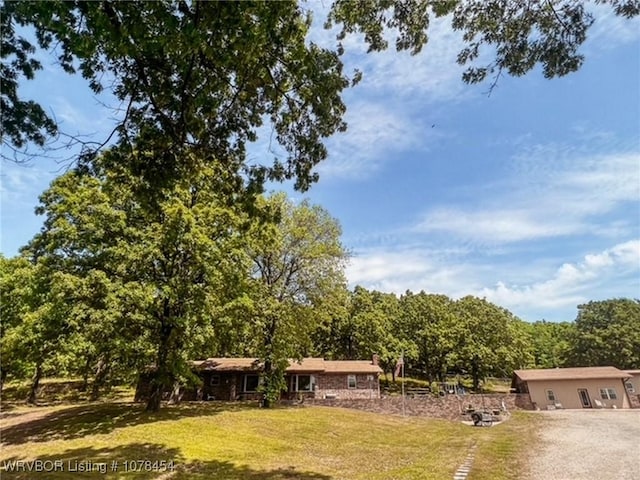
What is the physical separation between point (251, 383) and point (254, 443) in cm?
1703

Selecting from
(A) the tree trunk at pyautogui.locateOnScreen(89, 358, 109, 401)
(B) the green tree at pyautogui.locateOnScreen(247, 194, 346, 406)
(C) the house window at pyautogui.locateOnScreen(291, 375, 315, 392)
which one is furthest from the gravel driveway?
(A) the tree trunk at pyautogui.locateOnScreen(89, 358, 109, 401)

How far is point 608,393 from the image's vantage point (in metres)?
31.6

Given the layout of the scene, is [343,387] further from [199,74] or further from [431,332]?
[199,74]

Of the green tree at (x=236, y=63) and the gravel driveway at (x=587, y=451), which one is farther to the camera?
the gravel driveway at (x=587, y=451)

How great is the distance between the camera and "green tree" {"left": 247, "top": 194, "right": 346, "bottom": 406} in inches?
908

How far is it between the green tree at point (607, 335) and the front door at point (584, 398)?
19.2 metres

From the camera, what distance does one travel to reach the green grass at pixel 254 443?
33.2 ft

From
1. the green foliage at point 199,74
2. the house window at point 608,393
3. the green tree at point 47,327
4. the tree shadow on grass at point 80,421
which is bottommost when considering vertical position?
the tree shadow on grass at point 80,421

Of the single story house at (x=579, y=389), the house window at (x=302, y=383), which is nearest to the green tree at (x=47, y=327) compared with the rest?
the house window at (x=302, y=383)

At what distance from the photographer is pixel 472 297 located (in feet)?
168

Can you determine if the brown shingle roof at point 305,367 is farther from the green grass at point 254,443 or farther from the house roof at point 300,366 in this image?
the green grass at point 254,443

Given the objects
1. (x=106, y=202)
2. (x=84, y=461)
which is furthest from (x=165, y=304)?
(x=84, y=461)

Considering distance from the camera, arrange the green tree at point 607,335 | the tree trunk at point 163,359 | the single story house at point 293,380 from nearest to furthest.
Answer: the tree trunk at point 163,359, the single story house at point 293,380, the green tree at point 607,335

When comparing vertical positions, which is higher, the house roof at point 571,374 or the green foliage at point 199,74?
the green foliage at point 199,74
